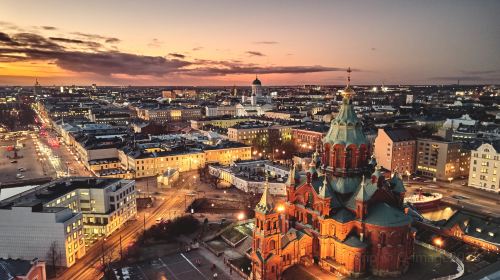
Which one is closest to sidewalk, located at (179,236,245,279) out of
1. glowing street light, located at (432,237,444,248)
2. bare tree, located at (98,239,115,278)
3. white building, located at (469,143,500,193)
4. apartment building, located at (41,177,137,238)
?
bare tree, located at (98,239,115,278)

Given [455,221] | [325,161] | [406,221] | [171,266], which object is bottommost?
[171,266]

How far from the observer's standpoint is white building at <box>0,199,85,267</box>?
61.3m

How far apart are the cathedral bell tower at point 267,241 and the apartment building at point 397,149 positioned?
2888 inches

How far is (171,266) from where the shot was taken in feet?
197

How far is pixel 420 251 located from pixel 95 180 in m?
64.4

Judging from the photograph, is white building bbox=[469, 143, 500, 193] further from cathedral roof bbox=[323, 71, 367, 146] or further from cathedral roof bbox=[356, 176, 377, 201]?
cathedral roof bbox=[356, 176, 377, 201]

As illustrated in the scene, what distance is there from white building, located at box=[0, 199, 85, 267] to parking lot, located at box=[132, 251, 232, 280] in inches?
509

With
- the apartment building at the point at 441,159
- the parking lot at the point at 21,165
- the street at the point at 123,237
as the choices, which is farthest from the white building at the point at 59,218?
the apartment building at the point at 441,159

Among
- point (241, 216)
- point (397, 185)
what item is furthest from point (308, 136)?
point (397, 185)

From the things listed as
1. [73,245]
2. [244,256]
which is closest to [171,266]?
[244,256]

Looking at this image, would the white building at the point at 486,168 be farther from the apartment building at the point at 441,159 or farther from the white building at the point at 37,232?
the white building at the point at 37,232

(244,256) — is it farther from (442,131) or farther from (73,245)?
(442,131)

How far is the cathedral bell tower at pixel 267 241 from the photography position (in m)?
48.7

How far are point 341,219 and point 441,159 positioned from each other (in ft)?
239
